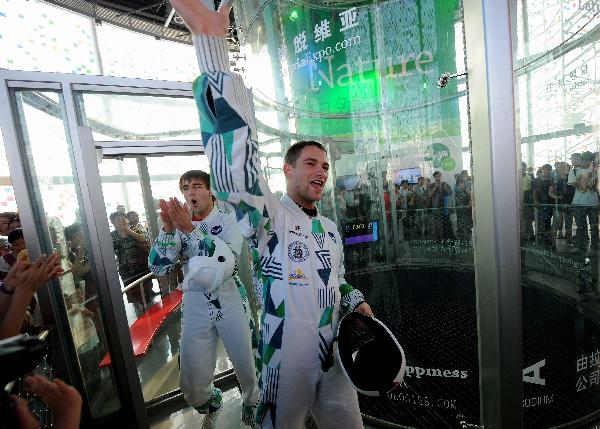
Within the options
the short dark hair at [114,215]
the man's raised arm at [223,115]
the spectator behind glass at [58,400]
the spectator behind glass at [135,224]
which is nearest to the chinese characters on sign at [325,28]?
the man's raised arm at [223,115]

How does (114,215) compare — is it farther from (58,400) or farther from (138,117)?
(58,400)

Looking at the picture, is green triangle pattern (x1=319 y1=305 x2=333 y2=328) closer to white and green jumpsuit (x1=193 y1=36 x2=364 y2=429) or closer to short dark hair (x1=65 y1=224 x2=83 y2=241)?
white and green jumpsuit (x1=193 y1=36 x2=364 y2=429)

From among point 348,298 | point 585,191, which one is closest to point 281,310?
point 348,298

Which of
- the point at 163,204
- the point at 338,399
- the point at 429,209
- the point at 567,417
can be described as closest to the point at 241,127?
the point at 338,399

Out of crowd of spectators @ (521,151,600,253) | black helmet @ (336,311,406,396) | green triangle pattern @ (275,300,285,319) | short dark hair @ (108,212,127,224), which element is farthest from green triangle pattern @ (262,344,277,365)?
short dark hair @ (108,212,127,224)

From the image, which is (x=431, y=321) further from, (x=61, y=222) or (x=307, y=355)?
(x=61, y=222)

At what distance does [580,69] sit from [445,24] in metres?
0.67

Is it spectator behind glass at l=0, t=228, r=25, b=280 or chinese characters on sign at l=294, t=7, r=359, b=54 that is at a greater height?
chinese characters on sign at l=294, t=7, r=359, b=54

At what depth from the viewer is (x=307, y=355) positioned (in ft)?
4.11

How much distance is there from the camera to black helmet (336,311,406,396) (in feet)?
3.44

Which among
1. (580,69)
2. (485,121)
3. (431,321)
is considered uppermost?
(580,69)

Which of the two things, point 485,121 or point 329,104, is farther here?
point 329,104

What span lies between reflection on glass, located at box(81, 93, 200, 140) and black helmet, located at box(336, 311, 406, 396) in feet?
5.69

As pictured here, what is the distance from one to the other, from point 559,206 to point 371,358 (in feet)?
4.20
